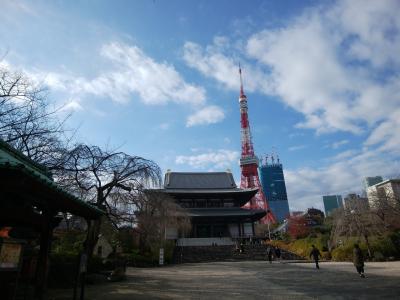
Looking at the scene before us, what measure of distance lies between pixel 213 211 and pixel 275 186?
331ft

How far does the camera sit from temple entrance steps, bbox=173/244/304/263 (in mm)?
31516

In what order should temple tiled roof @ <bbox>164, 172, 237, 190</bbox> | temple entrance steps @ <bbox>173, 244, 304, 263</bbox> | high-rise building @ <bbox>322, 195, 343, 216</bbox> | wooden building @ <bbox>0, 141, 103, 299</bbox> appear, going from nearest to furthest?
wooden building @ <bbox>0, 141, 103, 299</bbox>
temple entrance steps @ <bbox>173, 244, 304, 263</bbox>
temple tiled roof @ <bbox>164, 172, 237, 190</bbox>
high-rise building @ <bbox>322, 195, 343, 216</bbox>

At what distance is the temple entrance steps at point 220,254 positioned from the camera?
3152 centimetres

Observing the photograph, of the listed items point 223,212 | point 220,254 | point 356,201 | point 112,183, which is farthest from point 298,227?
point 112,183

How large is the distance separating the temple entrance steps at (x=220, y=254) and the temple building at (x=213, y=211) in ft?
12.1

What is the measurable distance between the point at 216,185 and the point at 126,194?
34.0 m

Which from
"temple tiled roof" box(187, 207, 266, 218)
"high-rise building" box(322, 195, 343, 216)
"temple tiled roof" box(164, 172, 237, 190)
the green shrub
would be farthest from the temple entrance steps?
"high-rise building" box(322, 195, 343, 216)

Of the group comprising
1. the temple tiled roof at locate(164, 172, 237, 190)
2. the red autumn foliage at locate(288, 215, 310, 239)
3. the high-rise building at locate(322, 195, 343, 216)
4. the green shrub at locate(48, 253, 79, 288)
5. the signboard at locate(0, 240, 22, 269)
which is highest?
the high-rise building at locate(322, 195, 343, 216)

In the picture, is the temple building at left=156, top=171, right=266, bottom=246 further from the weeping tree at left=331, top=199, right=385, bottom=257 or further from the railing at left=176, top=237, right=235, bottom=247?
the weeping tree at left=331, top=199, right=385, bottom=257

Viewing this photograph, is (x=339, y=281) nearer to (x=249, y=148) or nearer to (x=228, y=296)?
(x=228, y=296)

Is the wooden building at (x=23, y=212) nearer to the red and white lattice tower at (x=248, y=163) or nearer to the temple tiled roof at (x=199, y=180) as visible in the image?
the temple tiled roof at (x=199, y=180)

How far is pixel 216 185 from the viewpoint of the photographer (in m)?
48.6

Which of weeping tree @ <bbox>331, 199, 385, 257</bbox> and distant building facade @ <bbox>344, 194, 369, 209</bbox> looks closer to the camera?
weeping tree @ <bbox>331, 199, 385, 257</bbox>

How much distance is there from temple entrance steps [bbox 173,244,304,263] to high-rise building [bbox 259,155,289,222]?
10073cm
